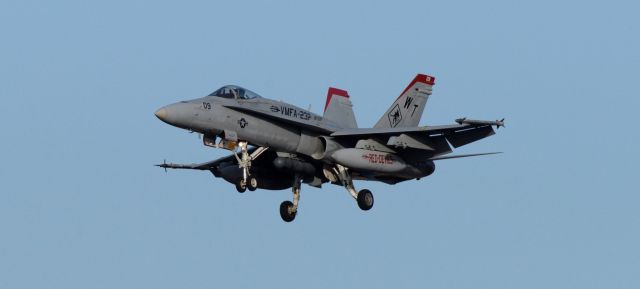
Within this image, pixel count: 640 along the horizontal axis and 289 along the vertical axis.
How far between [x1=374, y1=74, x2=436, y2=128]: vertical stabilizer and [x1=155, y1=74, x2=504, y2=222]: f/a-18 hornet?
0.14 feet

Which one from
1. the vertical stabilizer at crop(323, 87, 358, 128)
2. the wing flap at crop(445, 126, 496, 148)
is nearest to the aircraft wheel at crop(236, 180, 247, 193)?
the vertical stabilizer at crop(323, 87, 358, 128)

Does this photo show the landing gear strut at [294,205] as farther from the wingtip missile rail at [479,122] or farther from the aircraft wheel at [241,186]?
the wingtip missile rail at [479,122]

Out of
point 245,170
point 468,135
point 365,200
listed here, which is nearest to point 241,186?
point 245,170

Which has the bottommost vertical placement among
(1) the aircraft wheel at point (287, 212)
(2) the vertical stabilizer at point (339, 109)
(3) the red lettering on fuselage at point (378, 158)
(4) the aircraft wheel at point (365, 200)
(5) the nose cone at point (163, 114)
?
(1) the aircraft wheel at point (287, 212)

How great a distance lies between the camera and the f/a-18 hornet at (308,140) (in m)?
41.0

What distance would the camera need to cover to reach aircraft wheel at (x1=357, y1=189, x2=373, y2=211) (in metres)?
43.5

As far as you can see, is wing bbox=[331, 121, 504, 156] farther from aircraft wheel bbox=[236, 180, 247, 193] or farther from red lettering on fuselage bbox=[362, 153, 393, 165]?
aircraft wheel bbox=[236, 180, 247, 193]

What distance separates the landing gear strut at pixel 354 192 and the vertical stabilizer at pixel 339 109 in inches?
69.8

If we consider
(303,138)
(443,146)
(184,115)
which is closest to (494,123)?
(443,146)

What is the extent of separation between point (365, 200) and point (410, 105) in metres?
3.83

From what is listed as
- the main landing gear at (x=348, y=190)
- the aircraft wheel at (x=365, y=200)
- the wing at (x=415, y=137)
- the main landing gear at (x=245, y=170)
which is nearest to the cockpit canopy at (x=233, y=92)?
the main landing gear at (x=245, y=170)

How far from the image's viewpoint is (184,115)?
132ft

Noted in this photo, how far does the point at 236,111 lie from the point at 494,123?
720 centimetres

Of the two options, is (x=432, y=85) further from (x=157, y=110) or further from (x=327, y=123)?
(x=157, y=110)
